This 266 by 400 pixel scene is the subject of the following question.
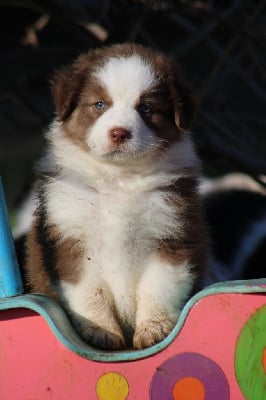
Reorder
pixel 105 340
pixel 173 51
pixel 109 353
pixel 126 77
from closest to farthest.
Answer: pixel 109 353, pixel 105 340, pixel 126 77, pixel 173 51

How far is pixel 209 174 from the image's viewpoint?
9141 mm

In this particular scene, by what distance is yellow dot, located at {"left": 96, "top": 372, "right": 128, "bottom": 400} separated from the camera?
3.07 meters

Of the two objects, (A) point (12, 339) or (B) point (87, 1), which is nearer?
(A) point (12, 339)

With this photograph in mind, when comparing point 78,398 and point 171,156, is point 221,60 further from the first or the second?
point 78,398

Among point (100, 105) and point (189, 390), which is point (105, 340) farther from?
point (100, 105)

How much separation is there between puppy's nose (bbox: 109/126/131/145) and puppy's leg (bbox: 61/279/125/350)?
527 mm

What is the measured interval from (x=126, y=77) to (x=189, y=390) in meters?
1.28

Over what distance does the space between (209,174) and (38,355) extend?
6.14 m

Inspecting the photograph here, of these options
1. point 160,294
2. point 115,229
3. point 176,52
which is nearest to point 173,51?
point 176,52

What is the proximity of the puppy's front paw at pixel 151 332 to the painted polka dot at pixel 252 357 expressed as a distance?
476 millimetres

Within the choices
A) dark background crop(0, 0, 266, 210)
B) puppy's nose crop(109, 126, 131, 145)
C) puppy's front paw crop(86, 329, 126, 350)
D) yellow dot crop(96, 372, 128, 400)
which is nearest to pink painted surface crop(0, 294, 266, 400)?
yellow dot crop(96, 372, 128, 400)

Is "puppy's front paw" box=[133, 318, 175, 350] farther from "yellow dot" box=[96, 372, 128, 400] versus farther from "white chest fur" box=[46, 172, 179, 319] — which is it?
"yellow dot" box=[96, 372, 128, 400]

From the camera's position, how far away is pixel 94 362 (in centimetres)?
309

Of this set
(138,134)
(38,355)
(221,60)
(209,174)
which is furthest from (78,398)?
(209,174)
